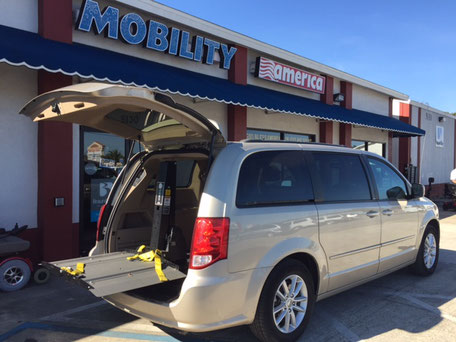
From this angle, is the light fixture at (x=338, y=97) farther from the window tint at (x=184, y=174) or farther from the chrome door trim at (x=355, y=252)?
the window tint at (x=184, y=174)

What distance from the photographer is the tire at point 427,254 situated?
5.34 meters

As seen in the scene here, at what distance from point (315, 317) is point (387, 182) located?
200 centimetres

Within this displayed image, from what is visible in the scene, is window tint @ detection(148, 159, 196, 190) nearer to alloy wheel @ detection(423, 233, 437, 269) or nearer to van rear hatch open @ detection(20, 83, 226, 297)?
van rear hatch open @ detection(20, 83, 226, 297)

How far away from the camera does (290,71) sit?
10.6 metres

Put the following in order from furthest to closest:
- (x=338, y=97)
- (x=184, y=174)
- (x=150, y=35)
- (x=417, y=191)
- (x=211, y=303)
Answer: (x=338, y=97) < (x=150, y=35) < (x=417, y=191) < (x=184, y=174) < (x=211, y=303)

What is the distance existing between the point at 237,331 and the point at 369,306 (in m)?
1.68

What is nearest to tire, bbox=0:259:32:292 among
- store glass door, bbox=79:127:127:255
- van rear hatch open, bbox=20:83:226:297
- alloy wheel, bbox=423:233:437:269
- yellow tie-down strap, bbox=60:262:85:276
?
store glass door, bbox=79:127:127:255

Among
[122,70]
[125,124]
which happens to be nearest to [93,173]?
[122,70]

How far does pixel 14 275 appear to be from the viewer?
499 centimetres

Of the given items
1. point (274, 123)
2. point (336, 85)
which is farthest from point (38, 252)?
point (336, 85)

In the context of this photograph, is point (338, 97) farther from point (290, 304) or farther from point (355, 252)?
point (290, 304)

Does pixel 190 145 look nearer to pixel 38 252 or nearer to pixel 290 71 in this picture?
pixel 38 252

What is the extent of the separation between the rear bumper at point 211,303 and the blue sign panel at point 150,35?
5292 mm

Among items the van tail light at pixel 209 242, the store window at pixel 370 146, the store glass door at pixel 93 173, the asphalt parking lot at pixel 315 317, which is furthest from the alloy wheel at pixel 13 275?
the store window at pixel 370 146
